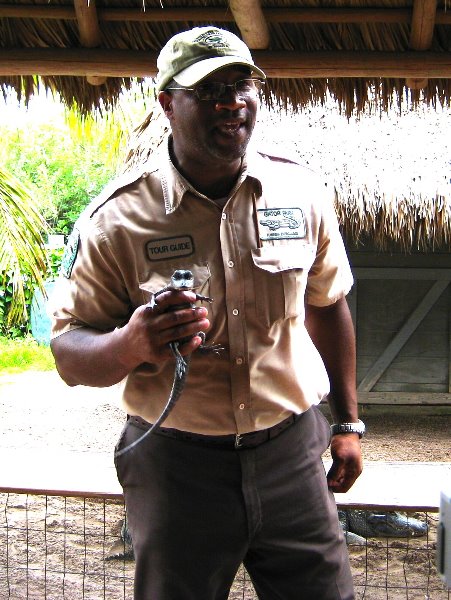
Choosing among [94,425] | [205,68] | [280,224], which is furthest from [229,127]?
[94,425]

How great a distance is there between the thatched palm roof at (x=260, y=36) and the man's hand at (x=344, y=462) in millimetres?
1564

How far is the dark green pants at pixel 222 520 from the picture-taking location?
6.48 feet

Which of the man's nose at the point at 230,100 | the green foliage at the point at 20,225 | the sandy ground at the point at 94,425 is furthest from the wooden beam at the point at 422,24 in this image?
the sandy ground at the point at 94,425

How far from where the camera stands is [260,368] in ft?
6.56

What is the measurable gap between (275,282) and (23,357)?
1203cm

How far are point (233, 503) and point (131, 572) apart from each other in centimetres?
353

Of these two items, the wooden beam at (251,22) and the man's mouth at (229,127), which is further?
the wooden beam at (251,22)

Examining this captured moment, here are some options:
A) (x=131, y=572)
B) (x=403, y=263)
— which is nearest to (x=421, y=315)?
(x=403, y=263)

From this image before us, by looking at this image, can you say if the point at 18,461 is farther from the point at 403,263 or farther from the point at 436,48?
the point at 403,263

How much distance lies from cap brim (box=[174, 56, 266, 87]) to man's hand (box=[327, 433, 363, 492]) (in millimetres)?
1045

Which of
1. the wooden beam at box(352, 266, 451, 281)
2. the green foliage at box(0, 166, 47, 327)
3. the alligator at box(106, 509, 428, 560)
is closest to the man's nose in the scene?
the alligator at box(106, 509, 428, 560)

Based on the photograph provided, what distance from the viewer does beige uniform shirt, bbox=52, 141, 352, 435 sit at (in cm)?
197

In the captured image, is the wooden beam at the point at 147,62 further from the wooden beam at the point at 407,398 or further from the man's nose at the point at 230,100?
the wooden beam at the point at 407,398

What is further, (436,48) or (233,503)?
(436,48)
